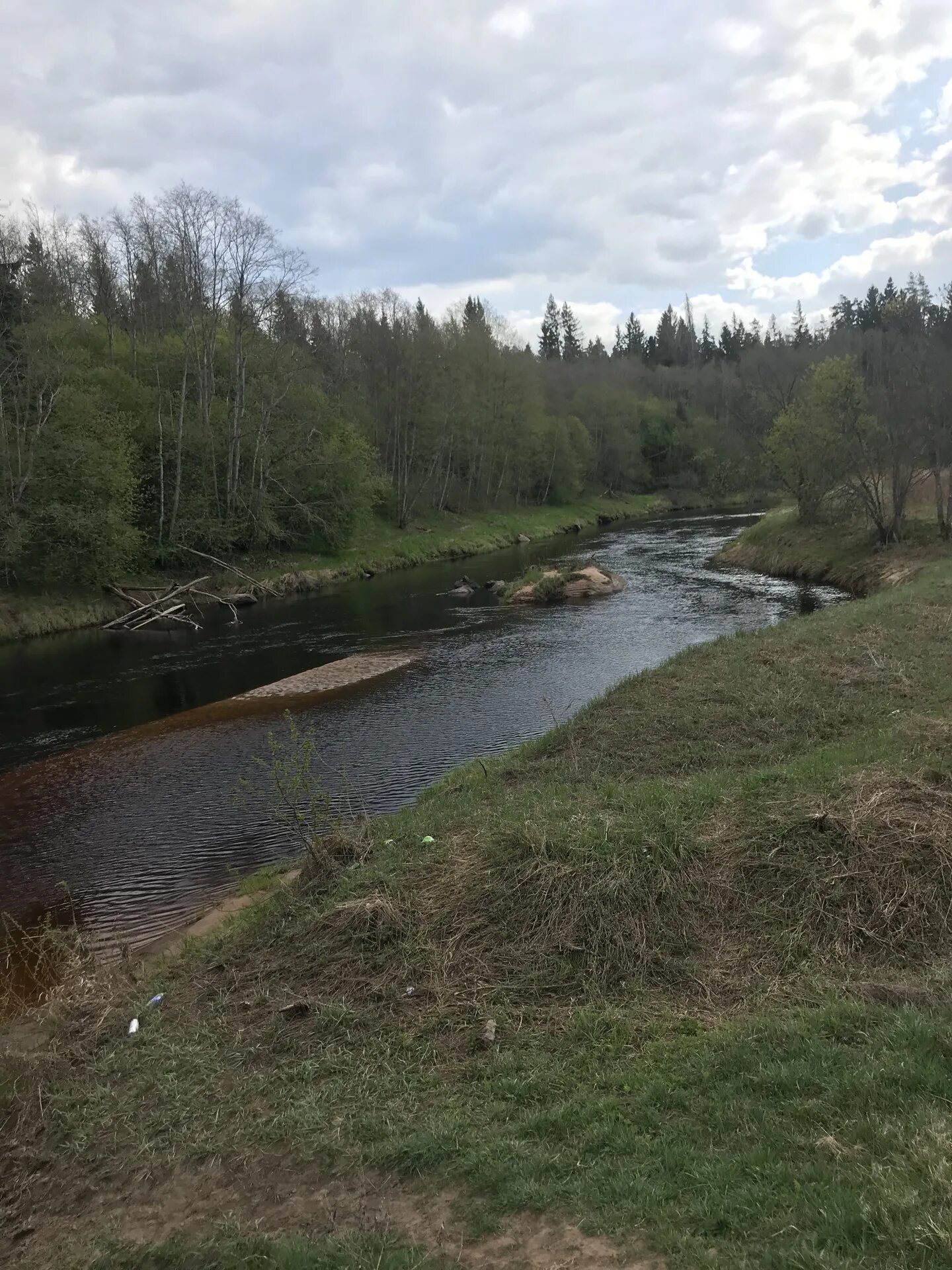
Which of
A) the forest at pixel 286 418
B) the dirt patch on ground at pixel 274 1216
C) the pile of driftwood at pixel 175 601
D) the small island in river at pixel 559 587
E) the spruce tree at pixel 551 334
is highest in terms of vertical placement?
the spruce tree at pixel 551 334

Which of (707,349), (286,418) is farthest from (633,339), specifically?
(286,418)

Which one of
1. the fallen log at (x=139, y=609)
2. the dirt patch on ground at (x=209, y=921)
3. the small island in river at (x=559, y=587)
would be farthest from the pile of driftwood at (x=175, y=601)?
the dirt patch on ground at (x=209, y=921)

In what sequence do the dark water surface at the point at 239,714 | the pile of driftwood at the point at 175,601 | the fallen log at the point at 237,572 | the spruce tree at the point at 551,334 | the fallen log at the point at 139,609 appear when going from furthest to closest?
the spruce tree at the point at 551,334, the fallen log at the point at 237,572, the pile of driftwood at the point at 175,601, the fallen log at the point at 139,609, the dark water surface at the point at 239,714

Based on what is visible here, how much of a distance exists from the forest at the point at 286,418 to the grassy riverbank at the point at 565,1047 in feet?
95.3

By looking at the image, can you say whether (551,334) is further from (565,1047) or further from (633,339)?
(565,1047)

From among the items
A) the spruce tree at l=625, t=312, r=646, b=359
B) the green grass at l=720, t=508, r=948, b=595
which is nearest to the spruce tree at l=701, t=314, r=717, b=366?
the spruce tree at l=625, t=312, r=646, b=359

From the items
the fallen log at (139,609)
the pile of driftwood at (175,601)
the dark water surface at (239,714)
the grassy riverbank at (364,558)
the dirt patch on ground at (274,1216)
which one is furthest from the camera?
the pile of driftwood at (175,601)

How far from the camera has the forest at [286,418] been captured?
3478 cm

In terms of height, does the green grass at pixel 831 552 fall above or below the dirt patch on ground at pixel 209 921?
above

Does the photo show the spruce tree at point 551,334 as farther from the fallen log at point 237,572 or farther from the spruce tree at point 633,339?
the fallen log at point 237,572

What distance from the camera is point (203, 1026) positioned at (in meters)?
7.53

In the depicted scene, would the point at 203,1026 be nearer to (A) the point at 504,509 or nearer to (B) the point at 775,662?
Answer: (B) the point at 775,662

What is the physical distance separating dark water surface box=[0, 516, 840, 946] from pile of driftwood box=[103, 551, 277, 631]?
1.56 metres

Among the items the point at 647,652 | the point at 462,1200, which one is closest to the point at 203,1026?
the point at 462,1200
